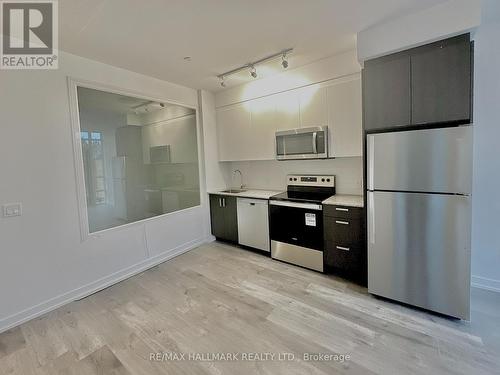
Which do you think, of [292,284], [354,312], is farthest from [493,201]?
[292,284]

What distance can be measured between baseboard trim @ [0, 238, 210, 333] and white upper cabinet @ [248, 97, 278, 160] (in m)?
1.92

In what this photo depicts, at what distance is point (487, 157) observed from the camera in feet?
8.41

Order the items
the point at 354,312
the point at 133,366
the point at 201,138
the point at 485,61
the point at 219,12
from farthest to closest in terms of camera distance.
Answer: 1. the point at 201,138
2. the point at 485,61
3. the point at 354,312
4. the point at 219,12
5. the point at 133,366

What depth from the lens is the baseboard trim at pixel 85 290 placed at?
234 centimetres

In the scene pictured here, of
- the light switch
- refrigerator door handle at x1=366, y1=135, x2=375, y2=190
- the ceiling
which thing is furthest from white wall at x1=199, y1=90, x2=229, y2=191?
refrigerator door handle at x1=366, y1=135, x2=375, y2=190

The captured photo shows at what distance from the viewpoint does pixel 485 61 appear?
2.52 metres

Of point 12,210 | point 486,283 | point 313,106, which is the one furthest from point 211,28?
point 486,283

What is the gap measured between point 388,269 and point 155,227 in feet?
9.71

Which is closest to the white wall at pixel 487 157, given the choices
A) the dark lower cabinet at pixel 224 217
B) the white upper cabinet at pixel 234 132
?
the white upper cabinet at pixel 234 132

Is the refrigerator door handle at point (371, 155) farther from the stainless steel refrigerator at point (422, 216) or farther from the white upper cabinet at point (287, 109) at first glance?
the white upper cabinet at point (287, 109)

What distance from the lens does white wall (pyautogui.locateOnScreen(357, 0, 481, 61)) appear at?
6.37 ft

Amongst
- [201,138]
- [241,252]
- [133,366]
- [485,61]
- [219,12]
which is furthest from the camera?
[201,138]

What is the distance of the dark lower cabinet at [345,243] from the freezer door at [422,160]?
0.50 metres

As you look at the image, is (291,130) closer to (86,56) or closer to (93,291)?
(86,56)
